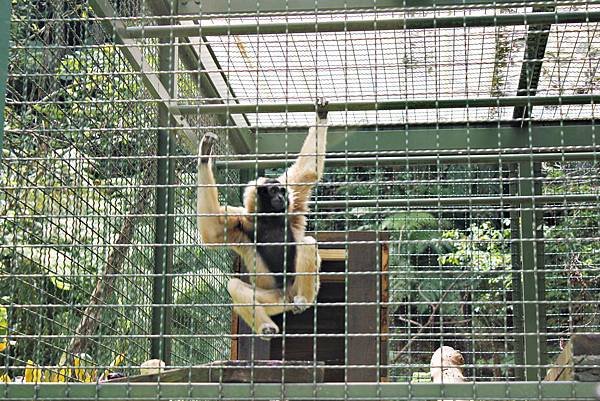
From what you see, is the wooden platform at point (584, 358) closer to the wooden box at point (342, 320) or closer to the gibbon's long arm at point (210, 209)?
the wooden box at point (342, 320)

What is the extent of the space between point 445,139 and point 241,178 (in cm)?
229

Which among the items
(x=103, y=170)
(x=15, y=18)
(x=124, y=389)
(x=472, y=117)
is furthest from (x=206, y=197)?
(x=472, y=117)

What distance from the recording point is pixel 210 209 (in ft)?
22.1

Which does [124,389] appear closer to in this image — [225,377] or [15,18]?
[225,377]

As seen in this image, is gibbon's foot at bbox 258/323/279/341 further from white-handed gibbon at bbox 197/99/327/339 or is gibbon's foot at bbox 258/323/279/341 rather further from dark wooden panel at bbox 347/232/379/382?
dark wooden panel at bbox 347/232/379/382

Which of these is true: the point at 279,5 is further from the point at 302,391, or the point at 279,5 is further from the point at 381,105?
the point at 302,391

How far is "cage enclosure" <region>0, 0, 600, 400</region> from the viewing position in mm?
4328

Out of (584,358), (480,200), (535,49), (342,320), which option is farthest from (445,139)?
(584,358)

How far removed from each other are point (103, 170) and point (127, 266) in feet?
2.86

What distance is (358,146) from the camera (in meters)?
8.66

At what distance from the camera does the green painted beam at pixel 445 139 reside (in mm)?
8133

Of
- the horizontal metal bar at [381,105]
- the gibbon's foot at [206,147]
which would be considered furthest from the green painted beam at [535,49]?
the gibbon's foot at [206,147]

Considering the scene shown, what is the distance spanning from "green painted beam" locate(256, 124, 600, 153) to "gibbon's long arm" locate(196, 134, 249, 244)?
83 centimetres

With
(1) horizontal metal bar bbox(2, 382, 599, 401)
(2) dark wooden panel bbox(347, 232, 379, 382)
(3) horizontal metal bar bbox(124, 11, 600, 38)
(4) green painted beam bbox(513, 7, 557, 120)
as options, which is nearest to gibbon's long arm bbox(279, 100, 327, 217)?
(2) dark wooden panel bbox(347, 232, 379, 382)
